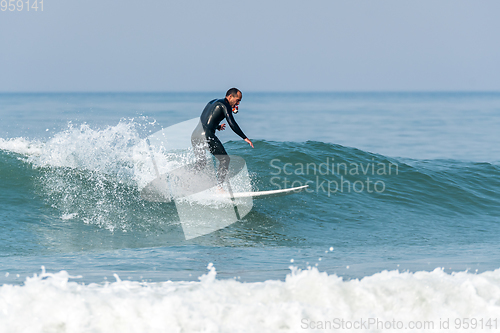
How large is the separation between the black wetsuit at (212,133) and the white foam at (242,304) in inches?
165

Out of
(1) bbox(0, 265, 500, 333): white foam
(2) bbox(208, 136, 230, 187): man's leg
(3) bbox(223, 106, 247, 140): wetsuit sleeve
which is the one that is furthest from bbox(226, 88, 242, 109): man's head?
(1) bbox(0, 265, 500, 333): white foam

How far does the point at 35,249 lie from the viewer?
616cm

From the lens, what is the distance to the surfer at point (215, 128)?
26.1 ft

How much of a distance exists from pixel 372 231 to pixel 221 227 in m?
2.75

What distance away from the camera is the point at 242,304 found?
3.64m

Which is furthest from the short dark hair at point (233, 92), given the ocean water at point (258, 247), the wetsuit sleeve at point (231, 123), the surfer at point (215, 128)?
the ocean water at point (258, 247)

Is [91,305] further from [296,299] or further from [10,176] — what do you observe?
[10,176]

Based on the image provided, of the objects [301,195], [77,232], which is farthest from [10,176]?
[301,195]

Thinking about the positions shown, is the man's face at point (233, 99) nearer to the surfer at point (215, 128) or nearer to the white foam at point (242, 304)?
the surfer at point (215, 128)

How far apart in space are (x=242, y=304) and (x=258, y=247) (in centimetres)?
A: 293

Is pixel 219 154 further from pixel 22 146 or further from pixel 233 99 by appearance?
pixel 22 146

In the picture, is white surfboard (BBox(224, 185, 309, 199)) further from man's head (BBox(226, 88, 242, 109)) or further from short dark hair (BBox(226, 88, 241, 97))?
short dark hair (BBox(226, 88, 241, 97))

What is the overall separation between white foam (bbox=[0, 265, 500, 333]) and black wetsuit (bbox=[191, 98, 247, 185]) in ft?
13.8

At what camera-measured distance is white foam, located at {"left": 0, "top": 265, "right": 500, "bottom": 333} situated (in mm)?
3412
